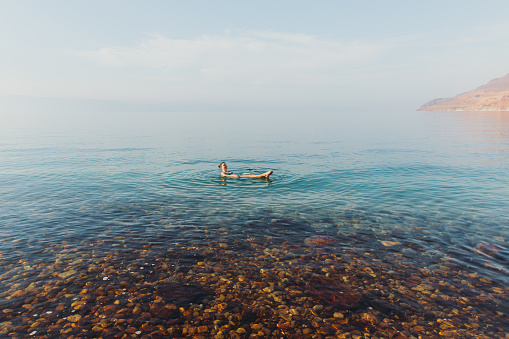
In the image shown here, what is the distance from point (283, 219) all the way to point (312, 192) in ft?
27.2

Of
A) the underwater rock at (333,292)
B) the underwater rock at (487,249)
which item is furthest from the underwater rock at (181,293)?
the underwater rock at (487,249)

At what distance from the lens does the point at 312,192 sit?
1035 inches

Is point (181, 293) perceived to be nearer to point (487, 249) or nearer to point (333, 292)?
point (333, 292)

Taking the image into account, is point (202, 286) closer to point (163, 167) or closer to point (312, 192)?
point (312, 192)

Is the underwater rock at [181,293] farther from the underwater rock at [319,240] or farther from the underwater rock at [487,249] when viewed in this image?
the underwater rock at [487,249]

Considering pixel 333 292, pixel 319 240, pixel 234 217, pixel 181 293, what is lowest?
pixel 333 292

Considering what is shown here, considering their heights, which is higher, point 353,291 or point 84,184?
point 84,184

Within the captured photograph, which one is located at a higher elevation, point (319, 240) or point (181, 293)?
point (319, 240)

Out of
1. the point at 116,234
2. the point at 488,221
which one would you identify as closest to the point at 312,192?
the point at 488,221

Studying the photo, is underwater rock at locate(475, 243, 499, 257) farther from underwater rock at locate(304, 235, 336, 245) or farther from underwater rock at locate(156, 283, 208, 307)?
underwater rock at locate(156, 283, 208, 307)

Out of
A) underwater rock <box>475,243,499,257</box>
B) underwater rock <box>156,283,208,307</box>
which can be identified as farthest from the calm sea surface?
underwater rock <box>156,283,208,307</box>

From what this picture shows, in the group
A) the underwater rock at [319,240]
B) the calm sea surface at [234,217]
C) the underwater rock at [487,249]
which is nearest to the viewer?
the calm sea surface at [234,217]

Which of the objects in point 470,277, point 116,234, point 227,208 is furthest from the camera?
point 227,208

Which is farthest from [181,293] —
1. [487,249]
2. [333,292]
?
[487,249]
